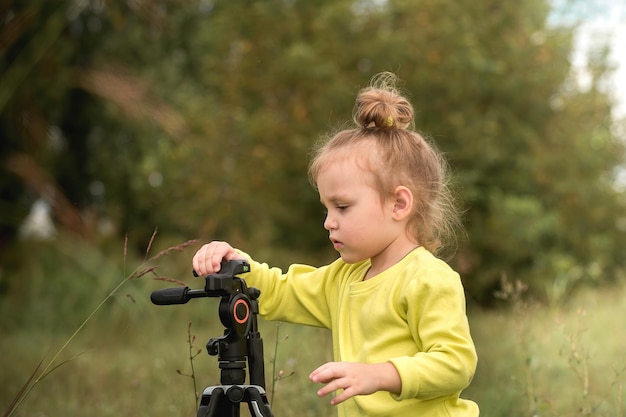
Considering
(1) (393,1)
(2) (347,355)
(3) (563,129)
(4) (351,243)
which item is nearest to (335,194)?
(4) (351,243)

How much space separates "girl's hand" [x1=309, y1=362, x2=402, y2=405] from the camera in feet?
7.02

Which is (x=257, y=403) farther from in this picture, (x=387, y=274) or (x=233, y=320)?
(x=387, y=274)

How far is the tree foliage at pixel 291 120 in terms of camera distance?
998 centimetres

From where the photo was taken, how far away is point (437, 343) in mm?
2367

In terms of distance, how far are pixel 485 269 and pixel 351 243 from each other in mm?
8490

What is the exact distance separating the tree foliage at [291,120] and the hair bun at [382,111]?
21.1 feet

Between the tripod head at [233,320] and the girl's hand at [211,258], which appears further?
the girl's hand at [211,258]

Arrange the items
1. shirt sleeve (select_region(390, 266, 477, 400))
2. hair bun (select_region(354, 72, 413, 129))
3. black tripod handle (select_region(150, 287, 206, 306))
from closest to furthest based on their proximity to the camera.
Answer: shirt sleeve (select_region(390, 266, 477, 400))
black tripod handle (select_region(150, 287, 206, 306))
hair bun (select_region(354, 72, 413, 129))

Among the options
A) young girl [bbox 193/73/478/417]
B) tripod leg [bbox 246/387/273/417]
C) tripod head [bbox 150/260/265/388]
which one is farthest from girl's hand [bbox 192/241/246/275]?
tripod leg [bbox 246/387/273/417]

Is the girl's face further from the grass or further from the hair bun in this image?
the grass

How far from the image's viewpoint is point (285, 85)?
33.7 feet

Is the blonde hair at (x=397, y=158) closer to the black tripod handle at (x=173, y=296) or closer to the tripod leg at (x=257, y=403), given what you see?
the black tripod handle at (x=173, y=296)

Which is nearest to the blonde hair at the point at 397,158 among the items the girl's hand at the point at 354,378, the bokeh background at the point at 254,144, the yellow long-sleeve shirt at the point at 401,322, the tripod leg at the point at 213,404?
the yellow long-sleeve shirt at the point at 401,322

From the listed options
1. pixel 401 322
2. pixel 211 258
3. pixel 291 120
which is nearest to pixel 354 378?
pixel 401 322
